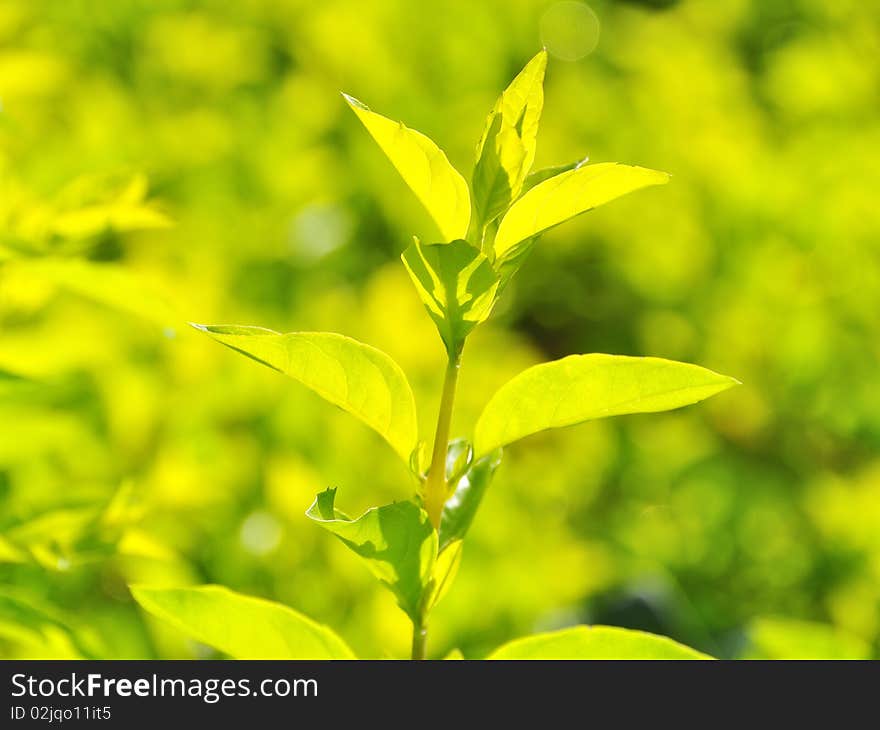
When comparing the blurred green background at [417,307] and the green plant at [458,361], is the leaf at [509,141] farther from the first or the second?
the blurred green background at [417,307]

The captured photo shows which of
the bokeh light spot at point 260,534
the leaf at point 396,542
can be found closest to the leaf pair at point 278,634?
the leaf at point 396,542

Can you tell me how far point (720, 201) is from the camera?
2.41 m

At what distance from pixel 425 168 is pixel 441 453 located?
0.17m

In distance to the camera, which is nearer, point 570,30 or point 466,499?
point 466,499

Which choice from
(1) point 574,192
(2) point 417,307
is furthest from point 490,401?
(2) point 417,307

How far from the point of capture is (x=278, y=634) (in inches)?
29.5

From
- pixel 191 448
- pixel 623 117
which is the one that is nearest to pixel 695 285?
pixel 623 117

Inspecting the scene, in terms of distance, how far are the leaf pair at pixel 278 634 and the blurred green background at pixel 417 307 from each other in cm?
12

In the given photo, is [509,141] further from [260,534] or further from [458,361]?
[260,534]

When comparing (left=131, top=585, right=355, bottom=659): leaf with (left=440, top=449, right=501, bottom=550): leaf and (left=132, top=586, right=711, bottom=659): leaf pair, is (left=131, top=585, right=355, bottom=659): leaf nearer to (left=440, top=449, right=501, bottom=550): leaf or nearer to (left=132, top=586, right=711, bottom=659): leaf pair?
(left=132, top=586, right=711, bottom=659): leaf pair

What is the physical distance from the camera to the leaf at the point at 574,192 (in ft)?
2.07

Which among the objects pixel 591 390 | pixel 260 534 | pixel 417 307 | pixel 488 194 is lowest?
pixel 591 390

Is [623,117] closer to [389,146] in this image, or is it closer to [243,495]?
[243,495]
